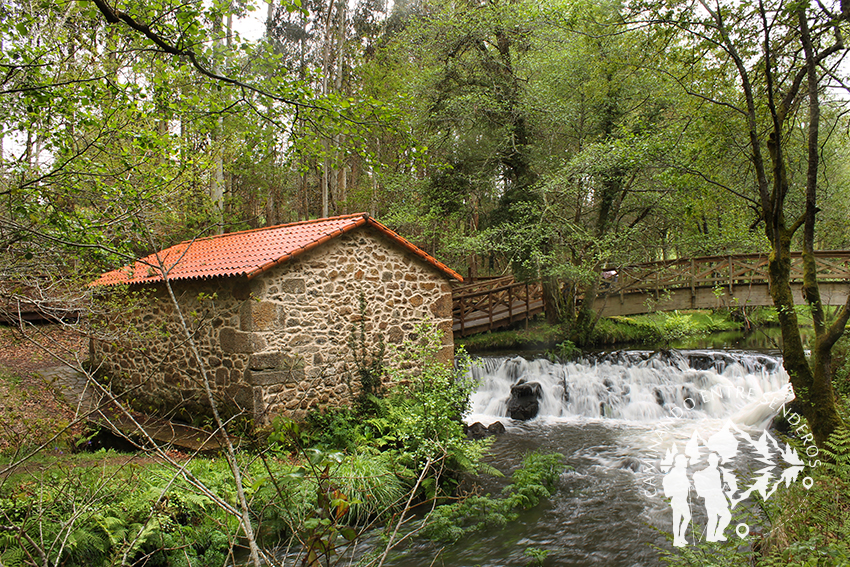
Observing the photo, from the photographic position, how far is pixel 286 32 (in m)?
18.5

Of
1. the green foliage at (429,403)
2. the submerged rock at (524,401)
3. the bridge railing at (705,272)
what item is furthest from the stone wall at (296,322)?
the bridge railing at (705,272)

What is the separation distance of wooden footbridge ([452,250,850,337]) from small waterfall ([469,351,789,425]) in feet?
7.78

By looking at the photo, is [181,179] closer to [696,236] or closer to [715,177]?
[715,177]

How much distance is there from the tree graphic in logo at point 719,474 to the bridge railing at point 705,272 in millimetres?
6173

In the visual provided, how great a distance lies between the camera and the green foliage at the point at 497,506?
5.05 metres

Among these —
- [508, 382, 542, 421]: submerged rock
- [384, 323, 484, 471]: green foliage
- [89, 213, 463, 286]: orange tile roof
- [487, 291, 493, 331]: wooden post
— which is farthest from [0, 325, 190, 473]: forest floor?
[487, 291, 493, 331]: wooden post

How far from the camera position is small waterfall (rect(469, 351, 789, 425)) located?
9.65m

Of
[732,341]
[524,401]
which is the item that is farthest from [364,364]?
[732,341]

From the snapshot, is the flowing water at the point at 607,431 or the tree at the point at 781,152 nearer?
the tree at the point at 781,152

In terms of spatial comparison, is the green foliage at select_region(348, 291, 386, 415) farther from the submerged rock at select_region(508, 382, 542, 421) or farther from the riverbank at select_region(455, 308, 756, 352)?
the riverbank at select_region(455, 308, 756, 352)

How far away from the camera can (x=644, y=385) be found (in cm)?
1032

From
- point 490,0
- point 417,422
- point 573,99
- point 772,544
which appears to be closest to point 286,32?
point 490,0

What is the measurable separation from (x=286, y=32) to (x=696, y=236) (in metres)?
15.5

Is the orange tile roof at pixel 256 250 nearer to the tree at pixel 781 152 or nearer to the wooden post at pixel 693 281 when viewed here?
the tree at pixel 781 152
